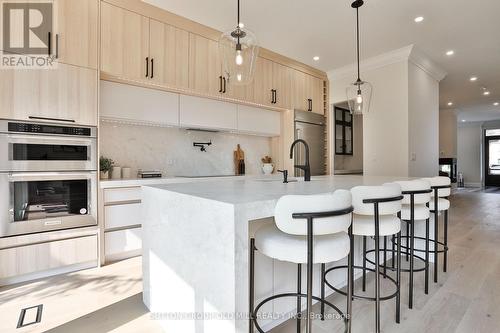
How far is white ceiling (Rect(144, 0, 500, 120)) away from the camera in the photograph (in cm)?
295

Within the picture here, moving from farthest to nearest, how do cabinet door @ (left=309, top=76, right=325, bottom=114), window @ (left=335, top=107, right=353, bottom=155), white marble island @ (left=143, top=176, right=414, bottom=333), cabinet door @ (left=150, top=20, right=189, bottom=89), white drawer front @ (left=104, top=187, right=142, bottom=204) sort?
window @ (left=335, top=107, right=353, bottom=155), cabinet door @ (left=309, top=76, right=325, bottom=114), cabinet door @ (left=150, top=20, right=189, bottom=89), white drawer front @ (left=104, top=187, right=142, bottom=204), white marble island @ (left=143, top=176, right=414, bottom=333)

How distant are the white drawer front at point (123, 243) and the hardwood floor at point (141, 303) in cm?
13

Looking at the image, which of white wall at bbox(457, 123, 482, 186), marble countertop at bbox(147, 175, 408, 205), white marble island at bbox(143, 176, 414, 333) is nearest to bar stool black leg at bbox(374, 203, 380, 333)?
marble countertop at bbox(147, 175, 408, 205)

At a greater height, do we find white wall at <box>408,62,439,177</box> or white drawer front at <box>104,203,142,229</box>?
white wall at <box>408,62,439,177</box>

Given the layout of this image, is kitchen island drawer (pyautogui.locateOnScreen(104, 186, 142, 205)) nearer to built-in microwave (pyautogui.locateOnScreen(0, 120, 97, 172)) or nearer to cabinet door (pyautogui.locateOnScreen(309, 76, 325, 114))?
built-in microwave (pyautogui.locateOnScreen(0, 120, 97, 172))

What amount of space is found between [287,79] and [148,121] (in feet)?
8.34

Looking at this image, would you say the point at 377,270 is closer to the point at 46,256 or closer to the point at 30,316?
the point at 30,316

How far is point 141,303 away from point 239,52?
2.12 m

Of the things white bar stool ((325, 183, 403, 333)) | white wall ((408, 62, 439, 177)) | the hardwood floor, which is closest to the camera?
white bar stool ((325, 183, 403, 333))

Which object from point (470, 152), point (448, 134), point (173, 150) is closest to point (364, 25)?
point (173, 150)

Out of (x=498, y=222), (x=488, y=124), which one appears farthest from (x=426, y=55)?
(x=488, y=124)

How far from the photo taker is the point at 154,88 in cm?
321

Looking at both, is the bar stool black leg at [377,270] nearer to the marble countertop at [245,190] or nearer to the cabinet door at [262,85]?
the marble countertop at [245,190]

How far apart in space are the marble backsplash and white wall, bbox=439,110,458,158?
23.9 feet
